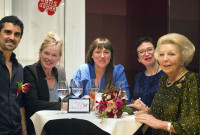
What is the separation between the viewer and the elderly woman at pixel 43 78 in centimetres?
290

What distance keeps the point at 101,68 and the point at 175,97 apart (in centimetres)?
126

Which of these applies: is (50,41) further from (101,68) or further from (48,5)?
(48,5)

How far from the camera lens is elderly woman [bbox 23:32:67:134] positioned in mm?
2902

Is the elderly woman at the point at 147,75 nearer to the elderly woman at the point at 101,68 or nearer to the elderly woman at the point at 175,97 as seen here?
the elderly woman at the point at 101,68

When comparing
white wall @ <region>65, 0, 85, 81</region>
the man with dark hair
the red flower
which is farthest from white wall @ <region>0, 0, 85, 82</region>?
the red flower

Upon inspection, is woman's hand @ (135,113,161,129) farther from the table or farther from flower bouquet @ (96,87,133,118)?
flower bouquet @ (96,87,133,118)

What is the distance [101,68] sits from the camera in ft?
11.0

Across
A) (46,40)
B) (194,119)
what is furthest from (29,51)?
(194,119)

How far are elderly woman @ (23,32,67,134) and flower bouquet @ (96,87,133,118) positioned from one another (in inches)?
31.3

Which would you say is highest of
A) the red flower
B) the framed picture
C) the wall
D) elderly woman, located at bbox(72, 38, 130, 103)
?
the wall

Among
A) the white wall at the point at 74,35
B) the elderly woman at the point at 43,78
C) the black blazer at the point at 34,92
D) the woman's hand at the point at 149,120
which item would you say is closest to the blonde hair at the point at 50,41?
the elderly woman at the point at 43,78

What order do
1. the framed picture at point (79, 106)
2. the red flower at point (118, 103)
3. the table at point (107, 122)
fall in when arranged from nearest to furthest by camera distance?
the table at point (107, 122) < the red flower at point (118, 103) < the framed picture at point (79, 106)

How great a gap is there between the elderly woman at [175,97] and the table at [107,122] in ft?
0.28

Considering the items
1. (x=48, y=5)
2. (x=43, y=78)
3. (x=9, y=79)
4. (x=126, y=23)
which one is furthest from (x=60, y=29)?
(x=9, y=79)
